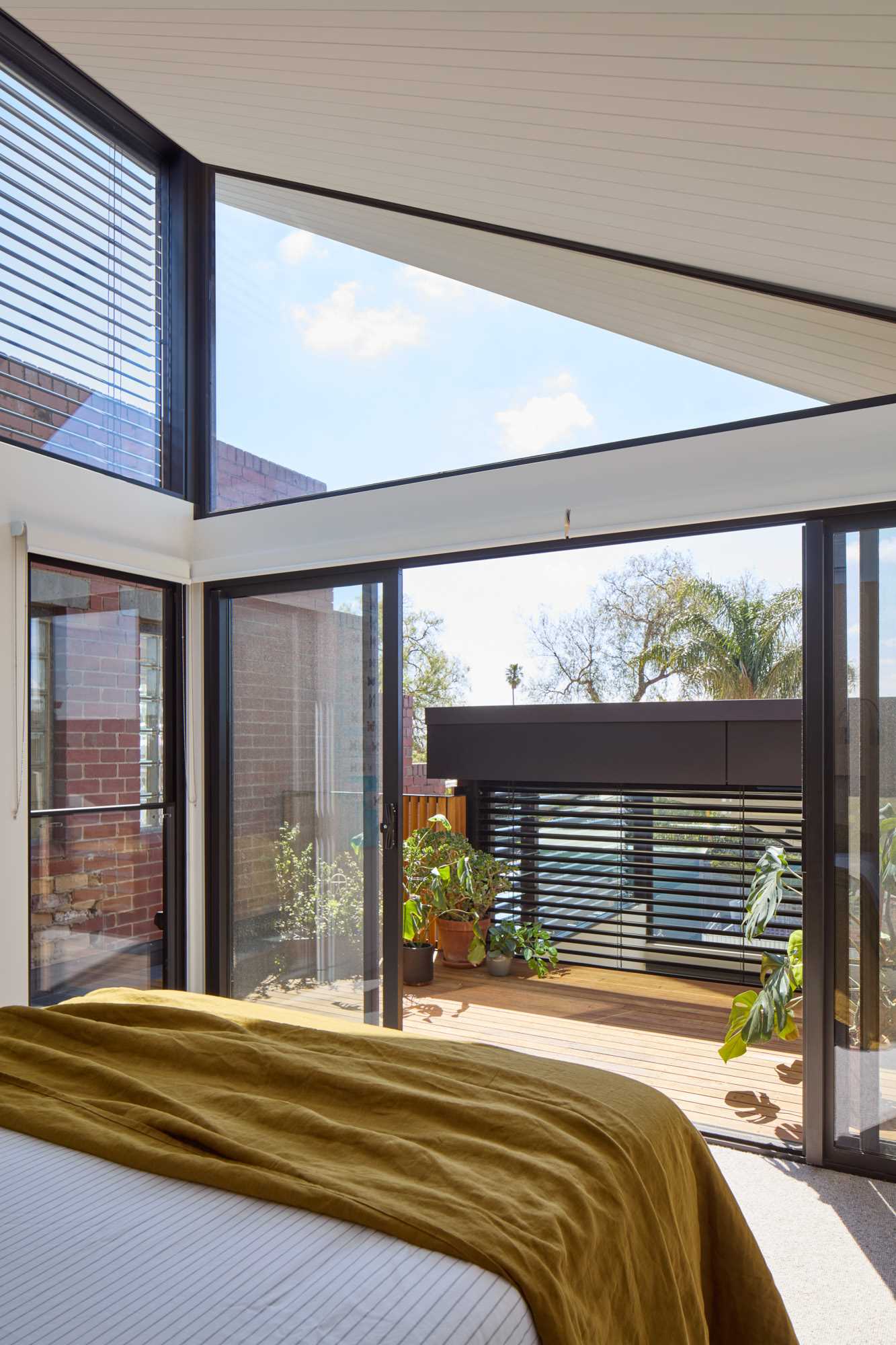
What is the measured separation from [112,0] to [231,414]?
208 centimetres

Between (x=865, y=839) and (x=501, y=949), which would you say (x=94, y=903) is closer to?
(x=501, y=949)

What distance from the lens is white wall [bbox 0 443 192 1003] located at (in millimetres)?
3232

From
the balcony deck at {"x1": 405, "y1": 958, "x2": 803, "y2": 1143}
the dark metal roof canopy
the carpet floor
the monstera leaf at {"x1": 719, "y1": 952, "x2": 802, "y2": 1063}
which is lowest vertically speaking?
the balcony deck at {"x1": 405, "y1": 958, "x2": 803, "y2": 1143}

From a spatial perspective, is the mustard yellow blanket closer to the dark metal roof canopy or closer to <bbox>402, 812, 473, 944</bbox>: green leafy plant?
the dark metal roof canopy

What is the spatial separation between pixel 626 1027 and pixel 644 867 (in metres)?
1.40

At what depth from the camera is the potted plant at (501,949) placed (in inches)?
215

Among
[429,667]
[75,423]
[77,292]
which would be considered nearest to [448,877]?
[75,423]

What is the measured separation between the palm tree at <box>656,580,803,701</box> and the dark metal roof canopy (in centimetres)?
312

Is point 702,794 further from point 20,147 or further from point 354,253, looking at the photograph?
point 20,147

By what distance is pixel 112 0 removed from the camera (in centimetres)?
232

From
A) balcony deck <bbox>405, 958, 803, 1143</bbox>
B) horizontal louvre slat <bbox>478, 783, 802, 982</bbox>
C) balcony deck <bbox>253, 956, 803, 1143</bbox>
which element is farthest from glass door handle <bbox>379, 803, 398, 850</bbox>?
horizontal louvre slat <bbox>478, 783, 802, 982</bbox>

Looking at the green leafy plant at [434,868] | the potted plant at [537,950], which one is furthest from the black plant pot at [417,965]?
the potted plant at [537,950]

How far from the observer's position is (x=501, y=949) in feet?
18.0

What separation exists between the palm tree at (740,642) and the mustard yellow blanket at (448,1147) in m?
7.02
